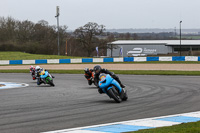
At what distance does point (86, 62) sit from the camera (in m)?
43.6

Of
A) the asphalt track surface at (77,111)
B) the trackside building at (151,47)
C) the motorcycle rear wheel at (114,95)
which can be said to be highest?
the trackside building at (151,47)

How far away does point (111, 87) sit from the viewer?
458 inches

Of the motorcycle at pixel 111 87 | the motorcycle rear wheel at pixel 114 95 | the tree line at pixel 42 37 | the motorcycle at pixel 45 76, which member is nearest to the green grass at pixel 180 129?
the motorcycle rear wheel at pixel 114 95

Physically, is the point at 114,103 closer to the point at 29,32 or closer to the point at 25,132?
the point at 25,132

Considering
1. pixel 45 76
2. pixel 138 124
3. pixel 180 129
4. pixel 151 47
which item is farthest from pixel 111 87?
pixel 151 47

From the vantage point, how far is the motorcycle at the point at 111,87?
38.0ft

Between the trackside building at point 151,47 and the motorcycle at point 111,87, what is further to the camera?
the trackside building at point 151,47

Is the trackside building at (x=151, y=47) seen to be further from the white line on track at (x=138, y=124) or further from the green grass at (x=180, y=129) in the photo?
the green grass at (x=180, y=129)

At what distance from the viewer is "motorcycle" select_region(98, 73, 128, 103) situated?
11.6 metres

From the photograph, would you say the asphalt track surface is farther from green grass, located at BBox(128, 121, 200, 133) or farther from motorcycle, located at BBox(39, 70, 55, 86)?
motorcycle, located at BBox(39, 70, 55, 86)

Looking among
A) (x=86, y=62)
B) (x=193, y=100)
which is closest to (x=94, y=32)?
(x=86, y=62)

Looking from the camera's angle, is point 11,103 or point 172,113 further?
point 11,103

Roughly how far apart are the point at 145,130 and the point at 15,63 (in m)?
38.0

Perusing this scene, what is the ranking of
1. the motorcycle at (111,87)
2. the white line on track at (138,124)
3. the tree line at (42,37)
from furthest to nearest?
the tree line at (42,37) → the motorcycle at (111,87) → the white line on track at (138,124)
